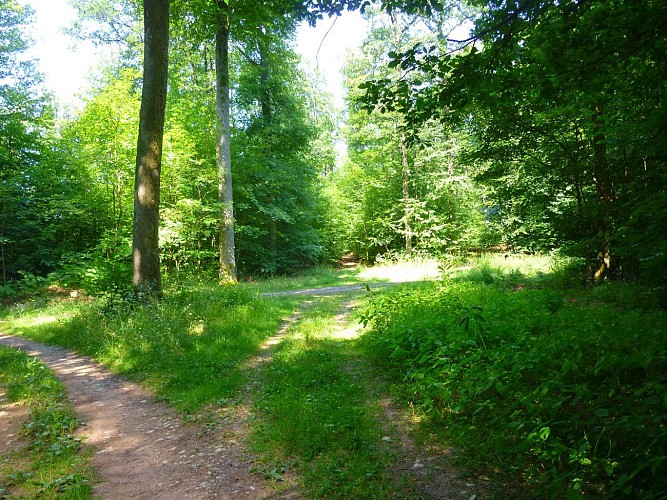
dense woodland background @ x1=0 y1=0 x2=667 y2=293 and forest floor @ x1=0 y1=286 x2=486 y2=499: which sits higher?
dense woodland background @ x1=0 y1=0 x2=667 y2=293

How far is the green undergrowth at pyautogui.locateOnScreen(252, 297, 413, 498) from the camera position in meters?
3.10

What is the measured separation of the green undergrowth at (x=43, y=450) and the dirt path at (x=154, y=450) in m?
0.15

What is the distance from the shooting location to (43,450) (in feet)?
13.0

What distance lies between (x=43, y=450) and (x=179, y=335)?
3345mm

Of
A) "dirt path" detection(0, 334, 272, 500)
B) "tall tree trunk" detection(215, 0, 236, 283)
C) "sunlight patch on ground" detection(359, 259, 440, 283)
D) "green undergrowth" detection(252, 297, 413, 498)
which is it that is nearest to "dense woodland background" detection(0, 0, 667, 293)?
"tall tree trunk" detection(215, 0, 236, 283)

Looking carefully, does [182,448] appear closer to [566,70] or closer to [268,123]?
[566,70]

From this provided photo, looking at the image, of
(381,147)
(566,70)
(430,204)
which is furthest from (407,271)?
(566,70)

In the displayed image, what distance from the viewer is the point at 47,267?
725 inches

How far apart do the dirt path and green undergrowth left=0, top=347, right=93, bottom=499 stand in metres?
0.15

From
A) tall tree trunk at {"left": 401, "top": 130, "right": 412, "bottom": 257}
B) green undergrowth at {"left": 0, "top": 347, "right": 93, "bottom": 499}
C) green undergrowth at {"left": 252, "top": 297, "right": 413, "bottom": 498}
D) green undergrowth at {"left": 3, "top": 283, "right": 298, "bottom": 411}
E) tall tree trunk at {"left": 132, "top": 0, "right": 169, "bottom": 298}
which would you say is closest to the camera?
green undergrowth at {"left": 252, "top": 297, "right": 413, "bottom": 498}

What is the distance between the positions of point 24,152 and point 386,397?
22757mm

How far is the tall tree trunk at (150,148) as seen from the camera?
8.62 m

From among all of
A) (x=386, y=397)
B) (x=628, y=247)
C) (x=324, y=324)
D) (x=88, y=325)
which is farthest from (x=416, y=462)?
(x=88, y=325)

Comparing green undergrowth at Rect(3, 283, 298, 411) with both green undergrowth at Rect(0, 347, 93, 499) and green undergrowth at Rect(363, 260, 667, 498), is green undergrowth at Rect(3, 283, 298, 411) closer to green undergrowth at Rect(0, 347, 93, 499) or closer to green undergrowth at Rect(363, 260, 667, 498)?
green undergrowth at Rect(0, 347, 93, 499)
